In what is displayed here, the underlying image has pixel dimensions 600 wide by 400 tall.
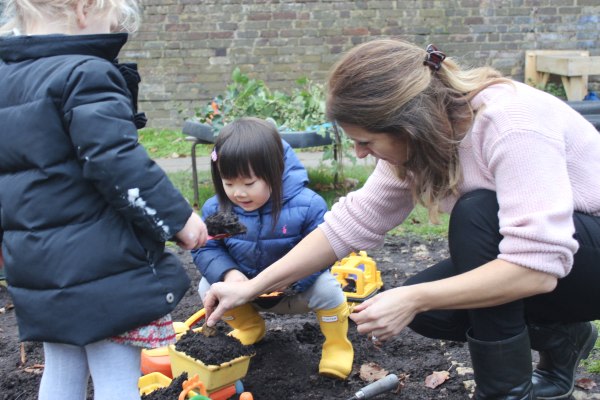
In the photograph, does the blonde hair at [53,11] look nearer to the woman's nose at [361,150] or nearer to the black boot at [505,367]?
the woman's nose at [361,150]

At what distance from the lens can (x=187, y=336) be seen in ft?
8.49

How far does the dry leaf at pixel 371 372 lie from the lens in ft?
9.30

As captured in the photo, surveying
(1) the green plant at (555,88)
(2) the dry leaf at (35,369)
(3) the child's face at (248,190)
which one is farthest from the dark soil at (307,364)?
(1) the green plant at (555,88)

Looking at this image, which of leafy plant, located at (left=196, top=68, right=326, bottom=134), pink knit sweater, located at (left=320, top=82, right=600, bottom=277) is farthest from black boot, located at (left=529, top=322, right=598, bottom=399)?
leafy plant, located at (left=196, top=68, right=326, bottom=134)

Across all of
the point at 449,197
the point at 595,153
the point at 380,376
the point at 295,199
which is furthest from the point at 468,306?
the point at 295,199

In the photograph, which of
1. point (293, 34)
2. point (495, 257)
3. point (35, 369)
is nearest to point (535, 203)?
point (495, 257)

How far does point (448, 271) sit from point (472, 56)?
764 centimetres

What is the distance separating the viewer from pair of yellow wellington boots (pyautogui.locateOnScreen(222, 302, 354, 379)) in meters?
2.84

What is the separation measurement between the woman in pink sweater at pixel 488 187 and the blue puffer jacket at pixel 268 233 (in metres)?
0.71

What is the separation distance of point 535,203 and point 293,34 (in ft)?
25.6

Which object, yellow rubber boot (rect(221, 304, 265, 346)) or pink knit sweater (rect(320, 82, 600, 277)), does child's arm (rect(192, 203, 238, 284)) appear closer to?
yellow rubber boot (rect(221, 304, 265, 346))

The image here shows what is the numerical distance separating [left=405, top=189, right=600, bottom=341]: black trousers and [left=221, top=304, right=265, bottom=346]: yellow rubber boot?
1079 millimetres

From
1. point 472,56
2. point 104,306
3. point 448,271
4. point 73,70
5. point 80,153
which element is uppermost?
point 73,70

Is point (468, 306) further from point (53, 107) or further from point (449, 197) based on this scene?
point (53, 107)
